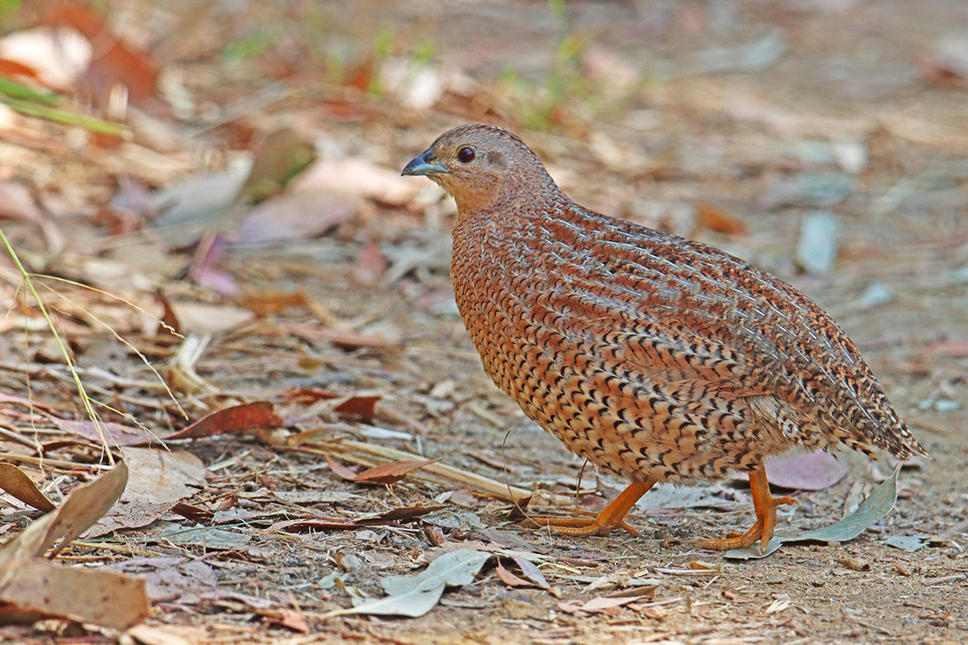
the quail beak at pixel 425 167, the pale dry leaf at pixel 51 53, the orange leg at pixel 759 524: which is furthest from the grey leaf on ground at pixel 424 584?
the pale dry leaf at pixel 51 53

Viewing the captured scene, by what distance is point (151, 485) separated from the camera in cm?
368

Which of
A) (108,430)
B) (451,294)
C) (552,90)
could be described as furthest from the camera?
(552,90)

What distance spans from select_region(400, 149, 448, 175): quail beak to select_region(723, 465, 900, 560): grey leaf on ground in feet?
5.45

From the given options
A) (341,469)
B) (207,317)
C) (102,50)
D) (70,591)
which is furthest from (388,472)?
(102,50)

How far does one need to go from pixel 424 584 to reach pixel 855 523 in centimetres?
164

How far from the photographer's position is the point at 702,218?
7070 millimetres

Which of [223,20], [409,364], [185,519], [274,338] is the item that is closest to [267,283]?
[274,338]

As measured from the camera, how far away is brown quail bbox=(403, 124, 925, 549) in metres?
3.69

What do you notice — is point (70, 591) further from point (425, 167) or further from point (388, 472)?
point (425, 167)

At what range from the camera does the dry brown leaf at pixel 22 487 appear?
3.26m

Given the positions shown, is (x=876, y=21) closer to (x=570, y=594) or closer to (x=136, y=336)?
(x=136, y=336)

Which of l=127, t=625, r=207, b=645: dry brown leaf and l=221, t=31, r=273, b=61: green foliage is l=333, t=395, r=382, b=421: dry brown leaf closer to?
l=127, t=625, r=207, b=645: dry brown leaf

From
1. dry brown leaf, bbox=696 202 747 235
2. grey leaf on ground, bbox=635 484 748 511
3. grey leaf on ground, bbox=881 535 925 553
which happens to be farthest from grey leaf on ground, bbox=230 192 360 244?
grey leaf on ground, bbox=881 535 925 553

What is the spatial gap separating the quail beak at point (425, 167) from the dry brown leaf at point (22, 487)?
1733 mm
